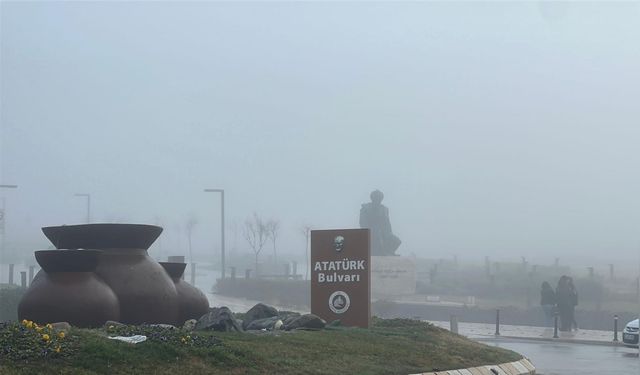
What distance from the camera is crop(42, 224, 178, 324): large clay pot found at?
50.1ft

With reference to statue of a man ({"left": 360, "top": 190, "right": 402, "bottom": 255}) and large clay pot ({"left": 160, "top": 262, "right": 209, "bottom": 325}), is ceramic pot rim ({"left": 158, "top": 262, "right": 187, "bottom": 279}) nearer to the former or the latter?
large clay pot ({"left": 160, "top": 262, "right": 209, "bottom": 325})

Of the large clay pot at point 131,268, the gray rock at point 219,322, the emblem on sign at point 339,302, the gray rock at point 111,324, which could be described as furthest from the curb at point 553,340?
the gray rock at point 111,324

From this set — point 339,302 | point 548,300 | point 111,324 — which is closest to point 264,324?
point 339,302

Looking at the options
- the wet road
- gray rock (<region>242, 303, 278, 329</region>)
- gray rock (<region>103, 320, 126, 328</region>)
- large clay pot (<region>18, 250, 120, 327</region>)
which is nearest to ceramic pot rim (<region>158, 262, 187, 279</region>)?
gray rock (<region>242, 303, 278, 329</region>)

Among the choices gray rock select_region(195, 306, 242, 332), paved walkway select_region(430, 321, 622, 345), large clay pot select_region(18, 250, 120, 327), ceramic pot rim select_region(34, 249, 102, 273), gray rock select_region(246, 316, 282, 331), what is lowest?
paved walkway select_region(430, 321, 622, 345)

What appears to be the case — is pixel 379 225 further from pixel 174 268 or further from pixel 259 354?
pixel 259 354

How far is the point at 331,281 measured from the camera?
A: 19.4 metres

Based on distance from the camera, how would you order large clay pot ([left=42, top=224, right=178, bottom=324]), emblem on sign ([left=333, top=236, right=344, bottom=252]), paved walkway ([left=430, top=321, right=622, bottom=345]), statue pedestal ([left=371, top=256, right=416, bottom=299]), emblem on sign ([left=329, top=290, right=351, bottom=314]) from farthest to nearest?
1. statue pedestal ([left=371, top=256, right=416, bottom=299])
2. paved walkway ([left=430, top=321, right=622, bottom=345])
3. emblem on sign ([left=333, top=236, right=344, bottom=252])
4. emblem on sign ([left=329, top=290, right=351, bottom=314])
5. large clay pot ([left=42, top=224, right=178, bottom=324])

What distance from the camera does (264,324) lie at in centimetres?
1666

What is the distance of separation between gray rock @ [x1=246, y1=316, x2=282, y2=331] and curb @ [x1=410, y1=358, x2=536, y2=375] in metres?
3.55

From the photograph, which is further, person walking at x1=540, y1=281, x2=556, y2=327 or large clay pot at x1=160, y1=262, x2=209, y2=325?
person walking at x1=540, y1=281, x2=556, y2=327

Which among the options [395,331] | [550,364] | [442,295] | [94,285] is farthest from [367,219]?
[94,285]

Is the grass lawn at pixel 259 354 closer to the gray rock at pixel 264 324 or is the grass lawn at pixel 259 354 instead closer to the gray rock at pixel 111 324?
the gray rock at pixel 264 324

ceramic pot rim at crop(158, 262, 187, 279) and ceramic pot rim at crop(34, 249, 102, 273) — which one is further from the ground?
ceramic pot rim at crop(34, 249, 102, 273)
